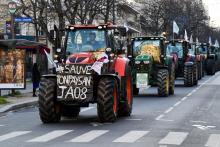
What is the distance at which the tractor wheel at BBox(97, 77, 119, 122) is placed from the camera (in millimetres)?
15953

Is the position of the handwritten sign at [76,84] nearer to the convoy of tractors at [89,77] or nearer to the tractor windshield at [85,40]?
the convoy of tractors at [89,77]

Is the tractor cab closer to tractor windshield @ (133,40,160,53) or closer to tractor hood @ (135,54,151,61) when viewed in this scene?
tractor windshield @ (133,40,160,53)

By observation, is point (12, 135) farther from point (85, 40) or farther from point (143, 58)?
point (143, 58)

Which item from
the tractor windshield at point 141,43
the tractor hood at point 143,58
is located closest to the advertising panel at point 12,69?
the tractor hood at point 143,58

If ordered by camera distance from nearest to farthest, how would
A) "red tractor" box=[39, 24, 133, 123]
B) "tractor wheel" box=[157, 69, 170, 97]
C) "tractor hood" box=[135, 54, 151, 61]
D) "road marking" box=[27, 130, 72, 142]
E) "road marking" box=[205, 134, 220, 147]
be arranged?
"road marking" box=[205, 134, 220, 147] → "road marking" box=[27, 130, 72, 142] → "red tractor" box=[39, 24, 133, 123] → "tractor wheel" box=[157, 69, 170, 97] → "tractor hood" box=[135, 54, 151, 61]

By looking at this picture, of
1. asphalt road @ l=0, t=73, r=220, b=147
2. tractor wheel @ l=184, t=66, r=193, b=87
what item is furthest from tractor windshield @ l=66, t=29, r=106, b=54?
tractor wheel @ l=184, t=66, r=193, b=87

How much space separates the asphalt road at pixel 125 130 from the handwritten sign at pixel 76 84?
2.44ft

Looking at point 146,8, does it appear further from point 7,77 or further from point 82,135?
point 82,135

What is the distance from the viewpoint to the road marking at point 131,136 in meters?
13.0

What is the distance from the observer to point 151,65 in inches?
1118

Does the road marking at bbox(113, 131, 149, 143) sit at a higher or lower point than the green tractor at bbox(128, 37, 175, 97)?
lower

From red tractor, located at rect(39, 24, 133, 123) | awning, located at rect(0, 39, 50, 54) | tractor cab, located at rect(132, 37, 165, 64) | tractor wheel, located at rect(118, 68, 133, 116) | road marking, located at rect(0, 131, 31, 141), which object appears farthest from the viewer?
tractor cab, located at rect(132, 37, 165, 64)

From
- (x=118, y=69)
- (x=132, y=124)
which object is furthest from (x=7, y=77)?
(x=132, y=124)

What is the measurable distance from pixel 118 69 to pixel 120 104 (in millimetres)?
1005
